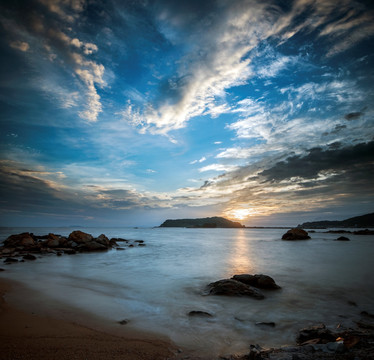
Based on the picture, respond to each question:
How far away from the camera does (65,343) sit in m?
3.60

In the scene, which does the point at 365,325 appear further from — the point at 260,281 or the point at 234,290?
the point at 260,281

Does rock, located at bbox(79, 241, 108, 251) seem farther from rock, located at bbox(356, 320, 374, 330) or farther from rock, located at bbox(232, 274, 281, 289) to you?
rock, located at bbox(356, 320, 374, 330)

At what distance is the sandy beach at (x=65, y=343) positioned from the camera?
326 cm

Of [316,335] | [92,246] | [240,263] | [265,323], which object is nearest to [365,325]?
[316,335]

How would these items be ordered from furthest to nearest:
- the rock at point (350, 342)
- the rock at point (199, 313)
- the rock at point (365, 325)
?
the rock at point (199, 313) → the rock at point (365, 325) → the rock at point (350, 342)

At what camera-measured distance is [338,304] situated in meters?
6.71

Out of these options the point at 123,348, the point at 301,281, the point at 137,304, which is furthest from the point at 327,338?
the point at 301,281

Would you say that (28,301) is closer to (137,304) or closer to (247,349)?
(137,304)

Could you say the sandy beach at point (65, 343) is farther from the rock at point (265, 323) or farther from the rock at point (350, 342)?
the rock at point (350, 342)

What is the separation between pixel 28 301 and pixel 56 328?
273 centimetres

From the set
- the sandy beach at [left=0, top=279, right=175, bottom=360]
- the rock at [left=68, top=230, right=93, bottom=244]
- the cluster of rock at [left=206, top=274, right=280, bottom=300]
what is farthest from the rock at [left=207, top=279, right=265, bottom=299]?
the rock at [left=68, top=230, right=93, bottom=244]

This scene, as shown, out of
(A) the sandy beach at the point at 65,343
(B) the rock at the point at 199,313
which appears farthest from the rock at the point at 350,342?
(B) the rock at the point at 199,313

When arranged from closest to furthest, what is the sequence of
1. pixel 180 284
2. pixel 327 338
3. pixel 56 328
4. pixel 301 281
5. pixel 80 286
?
pixel 327 338 < pixel 56 328 < pixel 80 286 < pixel 180 284 < pixel 301 281

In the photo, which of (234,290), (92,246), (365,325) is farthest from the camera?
(92,246)
